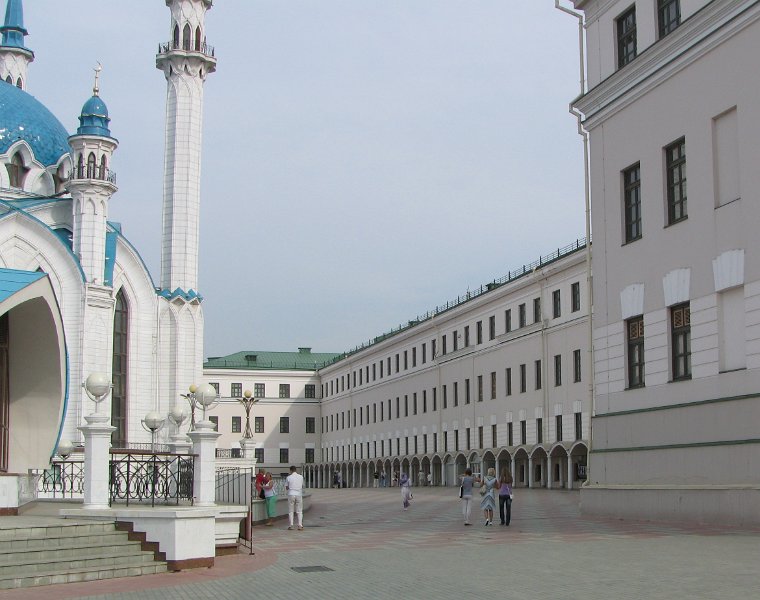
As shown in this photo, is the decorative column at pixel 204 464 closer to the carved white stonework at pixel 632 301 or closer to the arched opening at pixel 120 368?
the carved white stonework at pixel 632 301

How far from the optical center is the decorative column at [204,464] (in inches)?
671

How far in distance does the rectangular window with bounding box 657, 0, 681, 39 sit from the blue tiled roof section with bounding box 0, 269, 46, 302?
47.9ft

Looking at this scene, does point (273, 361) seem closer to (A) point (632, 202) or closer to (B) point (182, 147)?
(B) point (182, 147)

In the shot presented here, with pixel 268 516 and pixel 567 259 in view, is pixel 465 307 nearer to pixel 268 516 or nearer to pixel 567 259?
pixel 567 259

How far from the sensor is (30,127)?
2002 inches

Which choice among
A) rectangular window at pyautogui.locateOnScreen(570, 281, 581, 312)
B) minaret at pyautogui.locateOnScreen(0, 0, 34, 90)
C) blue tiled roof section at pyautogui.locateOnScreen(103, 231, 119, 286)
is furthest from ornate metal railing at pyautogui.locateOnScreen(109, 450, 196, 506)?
minaret at pyautogui.locateOnScreen(0, 0, 34, 90)

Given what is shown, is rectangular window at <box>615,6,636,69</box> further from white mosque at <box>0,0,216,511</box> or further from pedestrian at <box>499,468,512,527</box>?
white mosque at <box>0,0,216,511</box>

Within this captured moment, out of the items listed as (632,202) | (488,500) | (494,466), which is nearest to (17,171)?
(494,466)

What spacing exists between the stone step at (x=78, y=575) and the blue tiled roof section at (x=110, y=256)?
103 feet

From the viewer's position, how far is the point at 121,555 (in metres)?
15.1

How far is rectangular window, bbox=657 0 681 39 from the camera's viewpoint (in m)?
22.3

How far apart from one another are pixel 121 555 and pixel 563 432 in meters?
36.7

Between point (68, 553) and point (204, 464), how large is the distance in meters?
3.11

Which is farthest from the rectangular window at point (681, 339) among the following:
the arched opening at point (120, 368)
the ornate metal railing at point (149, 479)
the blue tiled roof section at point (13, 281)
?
the arched opening at point (120, 368)
